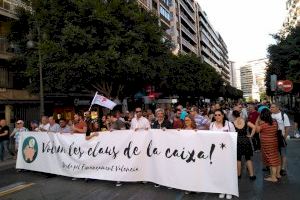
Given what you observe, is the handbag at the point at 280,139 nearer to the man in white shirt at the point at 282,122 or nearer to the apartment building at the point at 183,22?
the man in white shirt at the point at 282,122

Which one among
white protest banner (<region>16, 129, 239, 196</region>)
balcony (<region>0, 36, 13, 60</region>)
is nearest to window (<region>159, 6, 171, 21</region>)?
balcony (<region>0, 36, 13, 60</region>)

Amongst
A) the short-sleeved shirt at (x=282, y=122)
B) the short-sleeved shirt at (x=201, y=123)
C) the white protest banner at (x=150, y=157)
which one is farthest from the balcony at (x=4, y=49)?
the short-sleeved shirt at (x=282, y=122)

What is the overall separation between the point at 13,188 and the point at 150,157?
130 inches

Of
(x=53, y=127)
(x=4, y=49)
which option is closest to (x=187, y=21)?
(x=4, y=49)

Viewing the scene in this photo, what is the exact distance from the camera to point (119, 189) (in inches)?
333

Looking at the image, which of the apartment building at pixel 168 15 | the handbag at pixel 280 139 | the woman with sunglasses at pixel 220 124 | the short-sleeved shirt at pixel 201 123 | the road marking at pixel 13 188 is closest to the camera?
the woman with sunglasses at pixel 220 124

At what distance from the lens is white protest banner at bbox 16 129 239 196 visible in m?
7.52

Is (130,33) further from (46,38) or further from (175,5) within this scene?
(175,5)

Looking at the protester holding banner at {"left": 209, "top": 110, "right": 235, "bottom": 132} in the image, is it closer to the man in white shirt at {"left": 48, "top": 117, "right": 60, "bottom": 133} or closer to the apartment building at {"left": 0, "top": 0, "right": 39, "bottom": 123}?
the man in white shirt at {"left": 48, "top": 117, "right": 60, "bottom": 133}

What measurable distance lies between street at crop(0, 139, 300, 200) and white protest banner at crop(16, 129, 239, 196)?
0.59 feet

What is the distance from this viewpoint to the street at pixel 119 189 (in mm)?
7559

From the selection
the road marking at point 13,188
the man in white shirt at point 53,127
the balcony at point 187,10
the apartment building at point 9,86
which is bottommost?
the road marking at point 13,188

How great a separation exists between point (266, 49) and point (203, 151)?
101 feet

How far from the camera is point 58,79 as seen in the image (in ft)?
76.1
